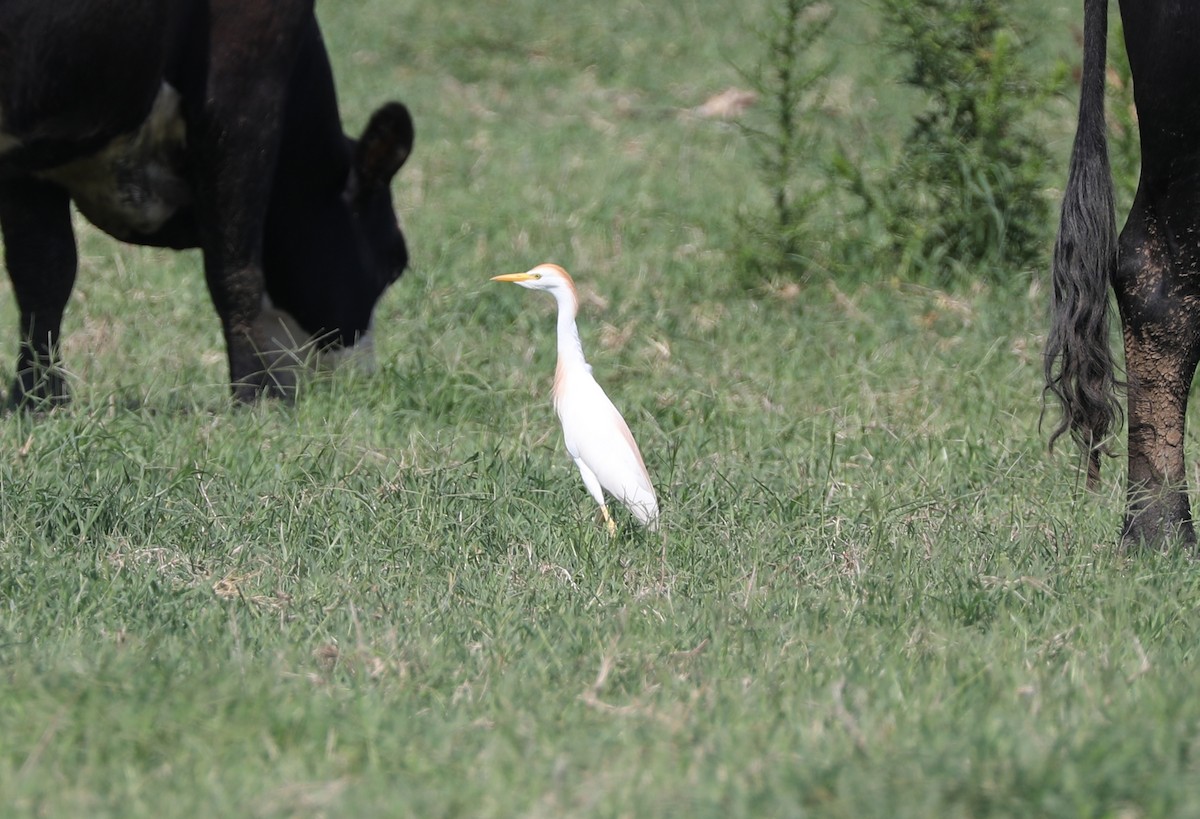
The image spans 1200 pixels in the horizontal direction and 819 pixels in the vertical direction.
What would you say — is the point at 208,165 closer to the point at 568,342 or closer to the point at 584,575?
the point at 568,342

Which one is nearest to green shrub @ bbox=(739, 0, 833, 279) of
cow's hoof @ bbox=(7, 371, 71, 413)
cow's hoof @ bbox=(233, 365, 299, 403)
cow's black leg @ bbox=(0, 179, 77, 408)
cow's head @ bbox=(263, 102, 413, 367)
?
cow's head @ bbox=(263, 102, 413, 367)

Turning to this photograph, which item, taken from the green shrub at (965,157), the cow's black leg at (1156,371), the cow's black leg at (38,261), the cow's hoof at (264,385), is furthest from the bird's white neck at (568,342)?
the green shrub at (965,157)

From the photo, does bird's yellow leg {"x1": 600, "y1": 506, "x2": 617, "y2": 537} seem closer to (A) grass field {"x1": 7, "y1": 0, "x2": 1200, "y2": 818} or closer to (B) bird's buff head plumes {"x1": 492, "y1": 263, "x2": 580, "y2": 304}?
(A) grass field {"x1": 7, "y1": 0, "x2": 1200, "y2": 818}

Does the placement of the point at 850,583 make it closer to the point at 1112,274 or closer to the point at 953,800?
the point at 1112,274

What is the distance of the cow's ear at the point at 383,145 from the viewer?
625cm

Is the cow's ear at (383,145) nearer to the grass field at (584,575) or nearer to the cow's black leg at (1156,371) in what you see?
the grass field at (584,575)

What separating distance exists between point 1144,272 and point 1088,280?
16 centimetres

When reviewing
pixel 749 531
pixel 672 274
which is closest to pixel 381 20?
pixel 672 274

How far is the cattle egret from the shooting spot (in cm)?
408

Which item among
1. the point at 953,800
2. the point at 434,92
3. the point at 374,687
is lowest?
the point at 434,92

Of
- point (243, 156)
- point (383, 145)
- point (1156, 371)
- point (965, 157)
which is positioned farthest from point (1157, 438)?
point (965, 157)

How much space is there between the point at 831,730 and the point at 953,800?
15.2 inches

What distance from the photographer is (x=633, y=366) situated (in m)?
6.14

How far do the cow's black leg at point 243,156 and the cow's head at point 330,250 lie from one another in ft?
1.22
